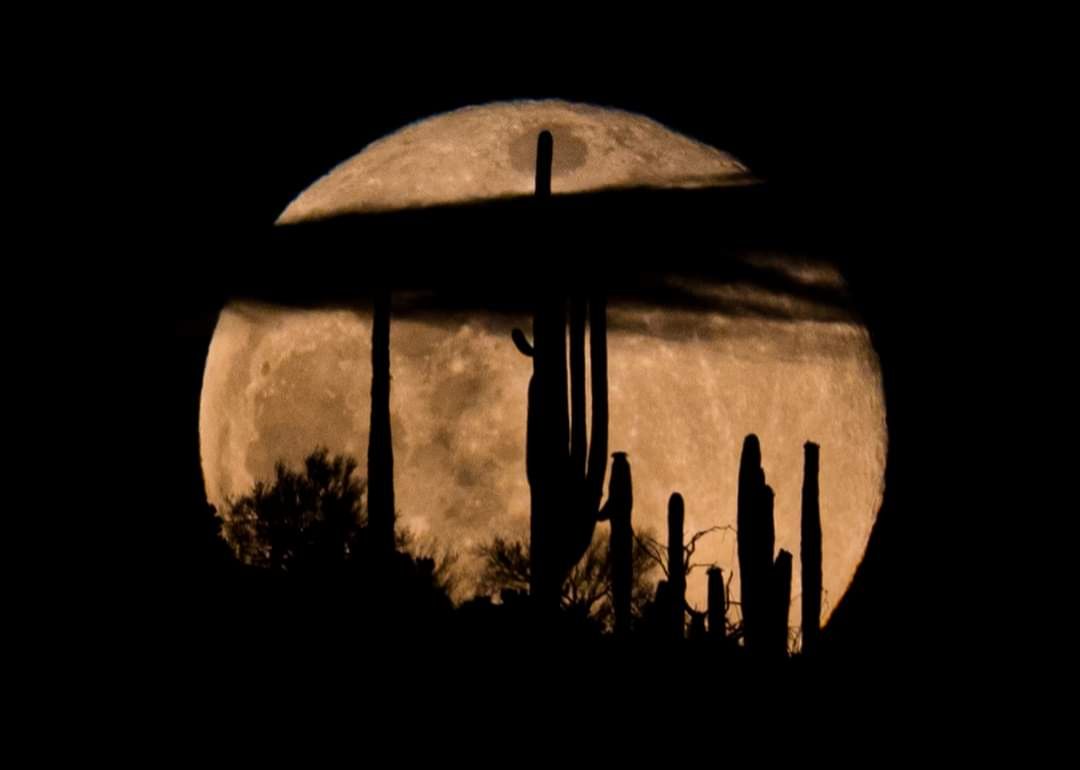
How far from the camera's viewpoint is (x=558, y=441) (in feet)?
12.9

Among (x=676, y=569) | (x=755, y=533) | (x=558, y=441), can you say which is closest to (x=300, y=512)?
(x=558, y=441)

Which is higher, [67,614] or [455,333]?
[455,333]

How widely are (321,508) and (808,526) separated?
2802 mm

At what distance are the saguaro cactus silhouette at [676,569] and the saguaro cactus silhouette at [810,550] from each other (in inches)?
16.7

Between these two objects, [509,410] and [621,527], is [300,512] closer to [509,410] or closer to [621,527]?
[509,410]

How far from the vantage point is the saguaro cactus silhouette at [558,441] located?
3.85 metres

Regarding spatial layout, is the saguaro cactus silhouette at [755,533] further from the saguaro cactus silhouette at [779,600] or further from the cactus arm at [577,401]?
the cactus arm at [577,401]

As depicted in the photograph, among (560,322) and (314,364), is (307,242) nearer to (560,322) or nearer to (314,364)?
(314,364)

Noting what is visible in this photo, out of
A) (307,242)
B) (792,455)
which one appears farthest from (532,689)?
(307,242)

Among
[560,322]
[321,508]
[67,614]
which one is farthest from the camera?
[321,508]

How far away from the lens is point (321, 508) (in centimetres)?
594

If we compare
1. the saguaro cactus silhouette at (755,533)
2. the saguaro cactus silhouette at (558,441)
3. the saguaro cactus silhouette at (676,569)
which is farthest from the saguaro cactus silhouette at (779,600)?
the saguaro cactus silhouette at (558,441)

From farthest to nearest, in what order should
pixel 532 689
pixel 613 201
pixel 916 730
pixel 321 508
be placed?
pixel 613 201 < pixel 321 508 < pixel 916 730 < pixel 532 689

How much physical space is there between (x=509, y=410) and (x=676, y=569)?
2.25 metres
